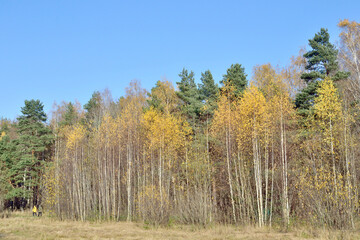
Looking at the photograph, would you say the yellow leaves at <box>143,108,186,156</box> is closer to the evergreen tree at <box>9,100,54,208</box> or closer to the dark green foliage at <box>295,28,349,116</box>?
the dark green foliage at <box>295,28,349,116</box>

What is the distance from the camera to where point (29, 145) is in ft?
111

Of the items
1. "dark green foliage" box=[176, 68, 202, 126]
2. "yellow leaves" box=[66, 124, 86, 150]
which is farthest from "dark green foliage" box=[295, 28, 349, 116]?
"yellow leaves" box=[66, 124, 86, 150]

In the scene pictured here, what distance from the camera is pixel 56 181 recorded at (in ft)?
79.7

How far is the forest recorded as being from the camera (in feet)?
49.6

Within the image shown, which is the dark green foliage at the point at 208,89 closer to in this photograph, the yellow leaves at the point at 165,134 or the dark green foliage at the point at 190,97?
the dark green foliage at the point at 190,97

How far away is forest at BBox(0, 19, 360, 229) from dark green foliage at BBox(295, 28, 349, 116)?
0.22 ft

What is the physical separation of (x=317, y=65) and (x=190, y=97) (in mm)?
11232

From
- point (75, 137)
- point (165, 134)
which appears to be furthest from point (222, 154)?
point (75, 137)

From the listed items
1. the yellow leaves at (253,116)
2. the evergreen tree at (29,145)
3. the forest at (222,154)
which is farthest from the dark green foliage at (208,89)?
the evergreen tree at (29,145)

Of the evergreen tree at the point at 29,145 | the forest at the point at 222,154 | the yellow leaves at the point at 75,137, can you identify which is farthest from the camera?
the evergreen tree at the point at 29,145

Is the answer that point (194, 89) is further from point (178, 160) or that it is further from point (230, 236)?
point (230, 236)

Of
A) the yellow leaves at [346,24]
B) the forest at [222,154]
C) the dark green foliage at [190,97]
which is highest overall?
the yellow leaves at [346,24]

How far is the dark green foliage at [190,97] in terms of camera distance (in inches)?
1017

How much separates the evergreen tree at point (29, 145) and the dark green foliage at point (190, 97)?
700 inches
